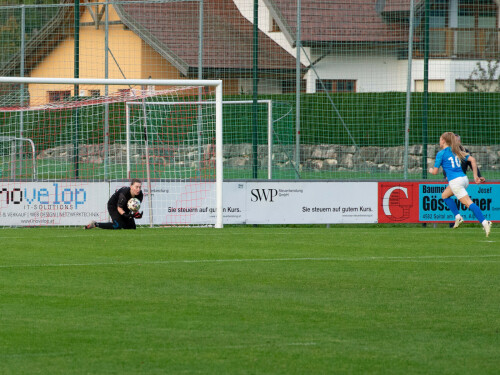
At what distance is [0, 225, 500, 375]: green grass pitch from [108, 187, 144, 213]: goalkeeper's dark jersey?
Answer: 3.03m

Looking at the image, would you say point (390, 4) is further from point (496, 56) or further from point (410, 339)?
point (410, 339)

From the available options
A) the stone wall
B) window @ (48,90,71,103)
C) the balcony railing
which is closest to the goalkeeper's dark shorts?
the stone wall

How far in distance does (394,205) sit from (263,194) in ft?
9.13

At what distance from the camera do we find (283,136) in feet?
79.8

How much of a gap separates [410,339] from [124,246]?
25.6ft

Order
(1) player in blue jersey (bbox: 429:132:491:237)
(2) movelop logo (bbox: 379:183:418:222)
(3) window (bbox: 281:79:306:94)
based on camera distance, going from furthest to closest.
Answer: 1. (3) window (bbox: 281:79:306:94)
2. (2) movelop logo (bbox: 379:183:418:222)
3. (1) player in blue jersey (bbox: 429:132:491:237)

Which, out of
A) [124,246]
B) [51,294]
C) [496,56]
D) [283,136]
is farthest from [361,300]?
[496,56]

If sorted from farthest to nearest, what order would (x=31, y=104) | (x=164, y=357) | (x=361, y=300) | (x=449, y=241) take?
(x=31, y=104)
(x=449, y=241)
(x=361, y=300)
(x=164, y=357)

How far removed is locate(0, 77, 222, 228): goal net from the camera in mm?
18703

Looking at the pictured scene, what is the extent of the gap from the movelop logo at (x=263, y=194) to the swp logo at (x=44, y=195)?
11.2 feet

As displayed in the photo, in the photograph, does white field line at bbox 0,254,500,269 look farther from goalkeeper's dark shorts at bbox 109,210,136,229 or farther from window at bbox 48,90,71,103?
window at bbox 48,90,71,103

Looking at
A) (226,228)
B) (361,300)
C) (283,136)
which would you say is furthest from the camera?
(283,136)

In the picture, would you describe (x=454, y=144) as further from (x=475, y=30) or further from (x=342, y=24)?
(x=475, y=30)

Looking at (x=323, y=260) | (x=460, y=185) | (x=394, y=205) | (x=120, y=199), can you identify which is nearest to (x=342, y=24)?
(x=394, y=205)
